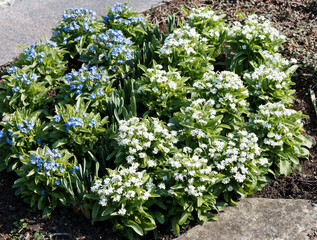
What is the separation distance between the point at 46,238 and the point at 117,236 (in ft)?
2.38

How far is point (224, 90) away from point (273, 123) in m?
0.72

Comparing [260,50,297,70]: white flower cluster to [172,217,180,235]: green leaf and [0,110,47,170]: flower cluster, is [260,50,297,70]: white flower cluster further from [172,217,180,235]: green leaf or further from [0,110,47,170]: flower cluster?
[0,110,47,170]: flower cluster

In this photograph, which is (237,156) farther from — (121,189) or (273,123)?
(121,189)

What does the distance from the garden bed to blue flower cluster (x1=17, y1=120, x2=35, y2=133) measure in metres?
0.62

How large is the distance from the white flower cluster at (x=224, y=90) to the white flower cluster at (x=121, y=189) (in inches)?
57.7

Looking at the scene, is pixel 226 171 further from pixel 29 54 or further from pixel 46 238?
pixel 29 54

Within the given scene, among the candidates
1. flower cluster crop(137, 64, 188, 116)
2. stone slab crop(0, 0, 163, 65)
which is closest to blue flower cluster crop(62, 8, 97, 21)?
stone slab crop(0, 0, 163, 65)

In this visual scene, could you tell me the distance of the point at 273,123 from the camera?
4895 mm

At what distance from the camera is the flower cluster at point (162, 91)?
17.1 ft

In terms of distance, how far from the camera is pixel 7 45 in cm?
684

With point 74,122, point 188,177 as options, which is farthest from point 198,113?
point 74,122

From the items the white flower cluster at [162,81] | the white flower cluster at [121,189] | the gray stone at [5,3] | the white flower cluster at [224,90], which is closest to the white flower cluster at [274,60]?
the white flower cluster at [224,90]

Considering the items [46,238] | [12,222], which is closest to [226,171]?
[46,238]

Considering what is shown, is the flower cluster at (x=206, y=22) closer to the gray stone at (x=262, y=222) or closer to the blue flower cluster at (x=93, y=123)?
the blue flower cluster at (x=93, y=123)
